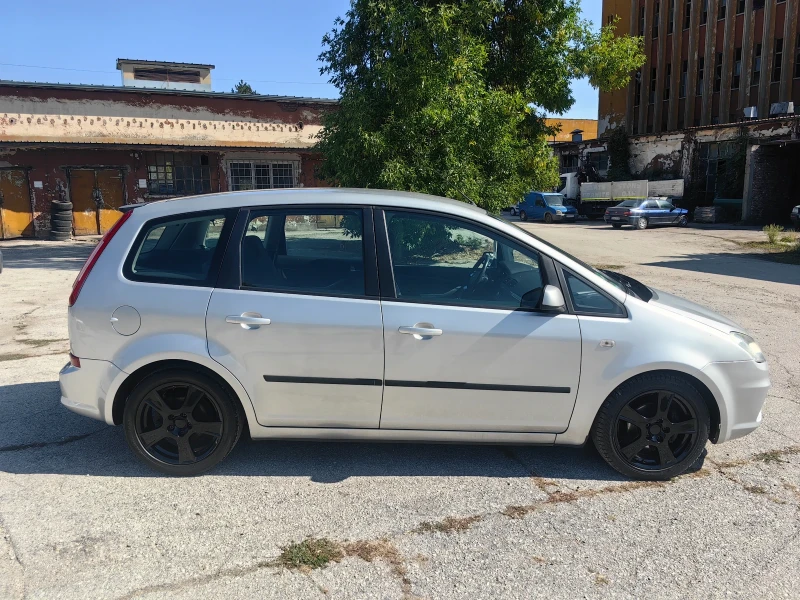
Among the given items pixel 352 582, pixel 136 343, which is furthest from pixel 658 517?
pixel 136 343

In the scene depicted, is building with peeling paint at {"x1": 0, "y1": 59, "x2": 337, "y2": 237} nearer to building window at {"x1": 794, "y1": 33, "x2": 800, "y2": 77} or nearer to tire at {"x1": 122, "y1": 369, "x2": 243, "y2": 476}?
tire at {"x1": 122, "y1": 369, "x2": 243, "y2": 476}

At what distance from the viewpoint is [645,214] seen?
1172 inches

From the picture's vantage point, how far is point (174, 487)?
3689 millimetres

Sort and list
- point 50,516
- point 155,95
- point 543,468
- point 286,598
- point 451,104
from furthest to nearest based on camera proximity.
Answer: point 155,95 → point 451,104 → point 543,468 → point 50,516 → point 286,598

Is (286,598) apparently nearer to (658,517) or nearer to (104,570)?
(104,570)

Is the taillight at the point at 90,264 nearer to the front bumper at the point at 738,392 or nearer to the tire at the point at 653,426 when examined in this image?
the tire at the point at 653,426

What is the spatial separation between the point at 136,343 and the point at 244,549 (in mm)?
1410

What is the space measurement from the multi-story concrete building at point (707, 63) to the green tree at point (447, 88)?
2266 centimetres

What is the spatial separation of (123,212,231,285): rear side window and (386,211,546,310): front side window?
110 centimetres

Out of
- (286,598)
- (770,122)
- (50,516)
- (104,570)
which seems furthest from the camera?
(770,122)

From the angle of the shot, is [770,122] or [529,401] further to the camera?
[770,122]

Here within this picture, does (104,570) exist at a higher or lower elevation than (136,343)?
lower

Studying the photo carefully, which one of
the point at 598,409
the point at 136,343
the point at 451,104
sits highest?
the point at 451,104

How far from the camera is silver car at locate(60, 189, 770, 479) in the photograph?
3.63m
